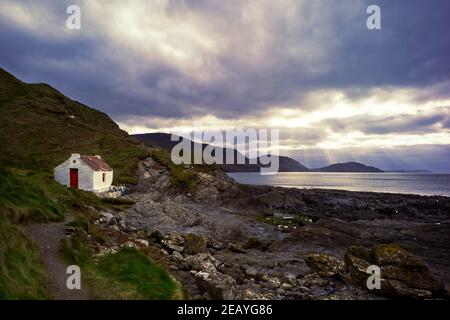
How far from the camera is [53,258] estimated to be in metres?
16.7

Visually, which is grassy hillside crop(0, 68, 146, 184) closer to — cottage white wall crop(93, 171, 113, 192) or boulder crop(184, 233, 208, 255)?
cottage white wall crop(93, 171, 113, 192)

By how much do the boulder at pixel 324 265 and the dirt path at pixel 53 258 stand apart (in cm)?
1572

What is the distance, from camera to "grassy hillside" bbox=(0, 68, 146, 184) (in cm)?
6506

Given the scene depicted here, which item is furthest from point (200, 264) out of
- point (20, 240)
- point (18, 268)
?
point (18, 268)

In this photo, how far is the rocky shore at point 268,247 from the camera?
19.3m

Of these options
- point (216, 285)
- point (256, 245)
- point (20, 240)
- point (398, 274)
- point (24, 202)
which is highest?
point (24, 202)

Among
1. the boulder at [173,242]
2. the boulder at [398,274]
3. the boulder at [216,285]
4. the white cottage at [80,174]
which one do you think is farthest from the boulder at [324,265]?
the white cottage at [80,174]

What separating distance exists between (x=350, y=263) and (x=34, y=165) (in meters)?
59.3

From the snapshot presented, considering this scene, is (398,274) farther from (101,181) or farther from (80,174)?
(101,181)

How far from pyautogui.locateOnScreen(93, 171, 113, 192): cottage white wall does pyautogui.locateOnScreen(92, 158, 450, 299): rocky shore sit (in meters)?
5.55

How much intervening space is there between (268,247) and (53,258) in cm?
2151

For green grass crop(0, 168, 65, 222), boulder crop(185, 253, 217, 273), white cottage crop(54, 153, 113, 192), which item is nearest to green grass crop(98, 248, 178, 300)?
boulder crop(185, 253, 217, 273)

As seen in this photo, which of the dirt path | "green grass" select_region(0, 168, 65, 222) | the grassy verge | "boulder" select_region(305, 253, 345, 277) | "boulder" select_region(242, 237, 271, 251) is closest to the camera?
the dirt path
